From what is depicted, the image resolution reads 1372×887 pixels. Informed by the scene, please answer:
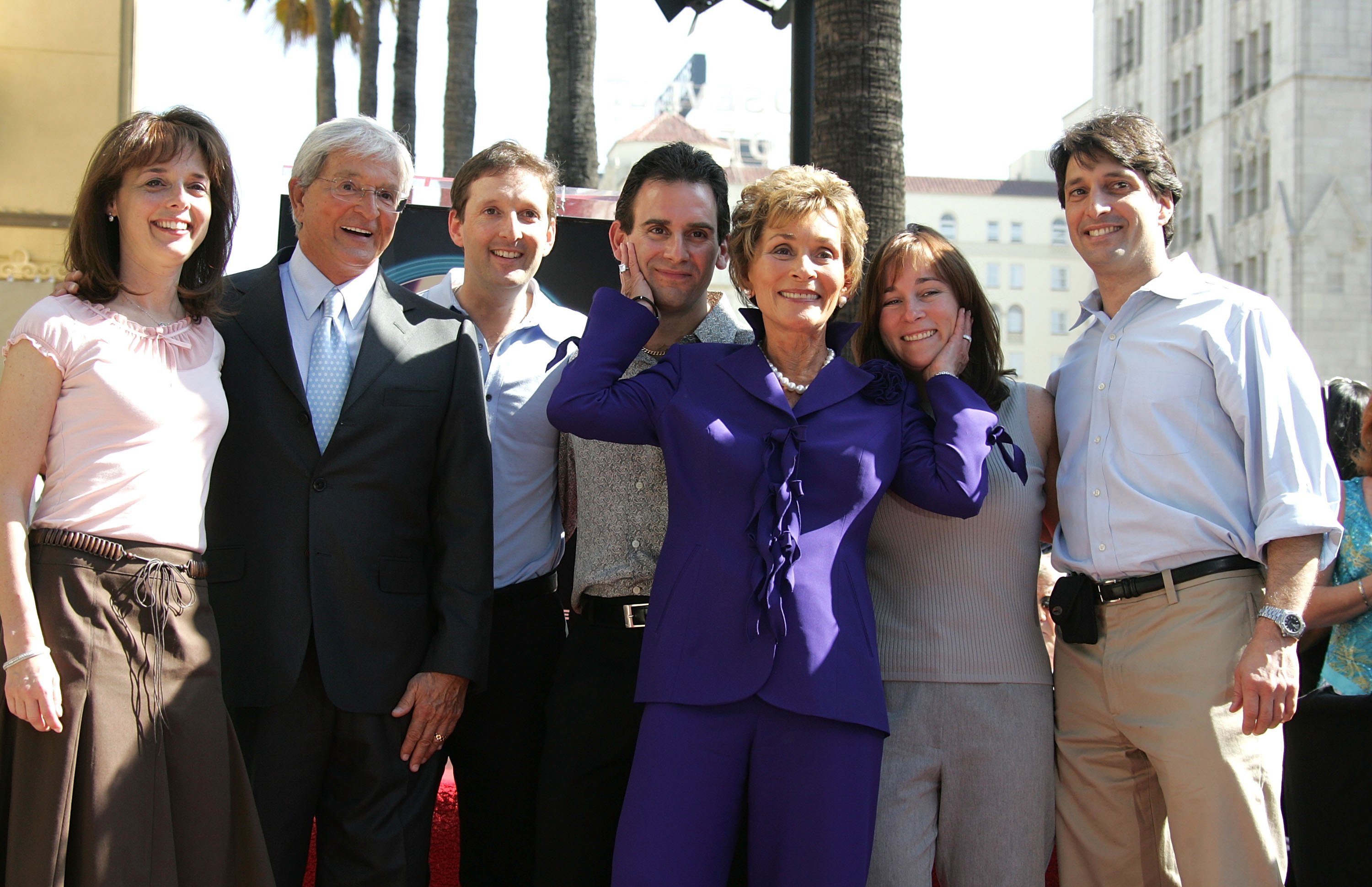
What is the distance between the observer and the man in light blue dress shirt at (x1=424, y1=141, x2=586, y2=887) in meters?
3.57

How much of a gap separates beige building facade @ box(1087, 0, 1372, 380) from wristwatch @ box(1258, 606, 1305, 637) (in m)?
41.1

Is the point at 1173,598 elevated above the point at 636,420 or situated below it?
below

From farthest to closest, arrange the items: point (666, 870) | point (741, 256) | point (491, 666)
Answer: point (491, 666) < point (741, 256) < point (666, 870)

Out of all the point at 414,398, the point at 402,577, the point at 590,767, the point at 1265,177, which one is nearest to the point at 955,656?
the point at 590,767

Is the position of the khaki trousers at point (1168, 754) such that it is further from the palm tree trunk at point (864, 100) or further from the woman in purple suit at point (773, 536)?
the palm tree trunk at point (864, 100)

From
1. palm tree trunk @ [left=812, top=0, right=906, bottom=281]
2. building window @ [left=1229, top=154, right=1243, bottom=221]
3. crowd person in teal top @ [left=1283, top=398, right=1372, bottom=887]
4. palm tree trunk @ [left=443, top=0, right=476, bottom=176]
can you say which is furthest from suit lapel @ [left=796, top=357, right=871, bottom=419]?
building window @ [left=1229, top=154, right=1243, bottom=221]

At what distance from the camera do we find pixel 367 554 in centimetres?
323

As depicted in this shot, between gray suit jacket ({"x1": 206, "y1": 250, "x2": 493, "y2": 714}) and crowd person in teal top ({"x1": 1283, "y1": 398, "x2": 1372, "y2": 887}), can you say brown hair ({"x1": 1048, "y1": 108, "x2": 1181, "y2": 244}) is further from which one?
gray suit jacket ({"x1": 206, "y1": 250, "x2": 493, "y2": 714})

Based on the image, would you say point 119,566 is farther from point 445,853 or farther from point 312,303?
point 445,853

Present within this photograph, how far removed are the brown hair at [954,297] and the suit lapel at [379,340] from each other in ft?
4.57

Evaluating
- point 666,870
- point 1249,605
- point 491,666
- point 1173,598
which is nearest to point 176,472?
point 491,666

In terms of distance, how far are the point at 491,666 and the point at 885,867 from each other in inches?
52.9

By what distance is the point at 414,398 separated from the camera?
10.9ft

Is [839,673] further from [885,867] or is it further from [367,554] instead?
[367,554]
